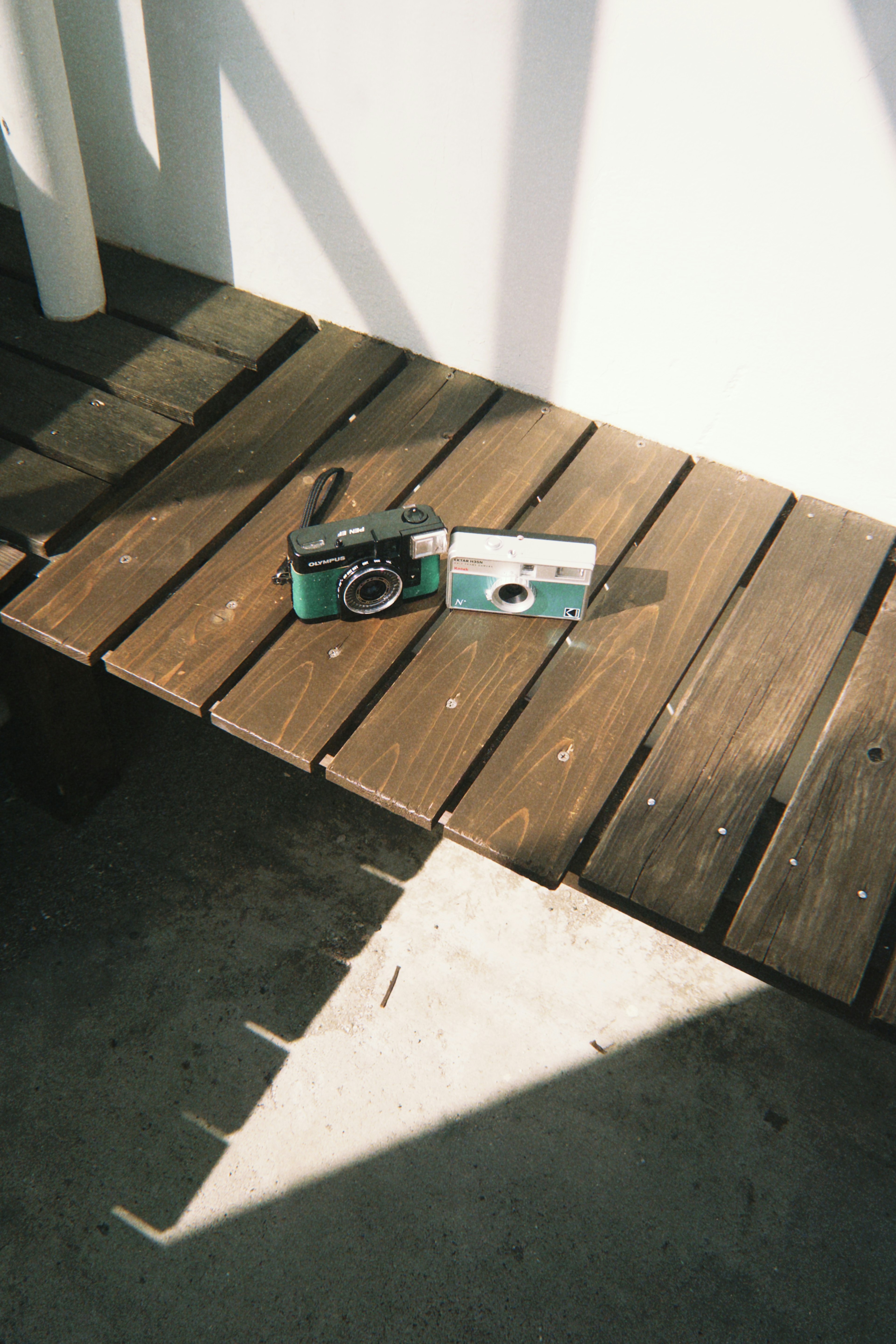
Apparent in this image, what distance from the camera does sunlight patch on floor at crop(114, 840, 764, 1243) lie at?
2189mm

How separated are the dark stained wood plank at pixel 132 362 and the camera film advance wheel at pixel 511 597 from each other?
95cm

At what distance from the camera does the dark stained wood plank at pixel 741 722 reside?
174 cm

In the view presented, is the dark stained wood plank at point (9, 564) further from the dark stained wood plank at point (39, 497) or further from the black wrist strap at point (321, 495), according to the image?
the black wrist strap at point (321, 495)

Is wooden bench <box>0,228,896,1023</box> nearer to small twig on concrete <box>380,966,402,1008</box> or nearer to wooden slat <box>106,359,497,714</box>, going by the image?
wooden slat <box>106,359,497,714</box>

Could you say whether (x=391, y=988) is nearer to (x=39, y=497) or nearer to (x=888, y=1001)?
(x=888, y=1001)

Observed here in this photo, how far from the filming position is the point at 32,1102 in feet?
7.26

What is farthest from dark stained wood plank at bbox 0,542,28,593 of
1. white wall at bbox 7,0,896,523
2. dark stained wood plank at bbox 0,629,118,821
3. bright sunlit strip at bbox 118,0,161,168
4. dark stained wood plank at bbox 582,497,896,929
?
dark stained wood plank at bbox 582,497,896,929

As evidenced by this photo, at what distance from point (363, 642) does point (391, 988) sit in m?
0.94

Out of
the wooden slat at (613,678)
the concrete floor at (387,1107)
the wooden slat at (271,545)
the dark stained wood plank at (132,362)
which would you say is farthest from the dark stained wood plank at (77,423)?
the wooden slat at (613,678)

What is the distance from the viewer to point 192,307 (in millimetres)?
2738

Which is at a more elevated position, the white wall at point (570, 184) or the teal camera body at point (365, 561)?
the white wall at point (570, 184)

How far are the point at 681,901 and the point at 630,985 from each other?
34.4 inches

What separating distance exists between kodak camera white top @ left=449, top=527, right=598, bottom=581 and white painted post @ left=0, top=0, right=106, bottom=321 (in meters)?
1.38

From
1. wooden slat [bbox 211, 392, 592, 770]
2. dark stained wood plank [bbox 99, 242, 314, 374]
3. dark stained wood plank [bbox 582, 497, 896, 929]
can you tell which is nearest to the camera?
dark stained wood plank [bbox 582, 497, 896, 929]
